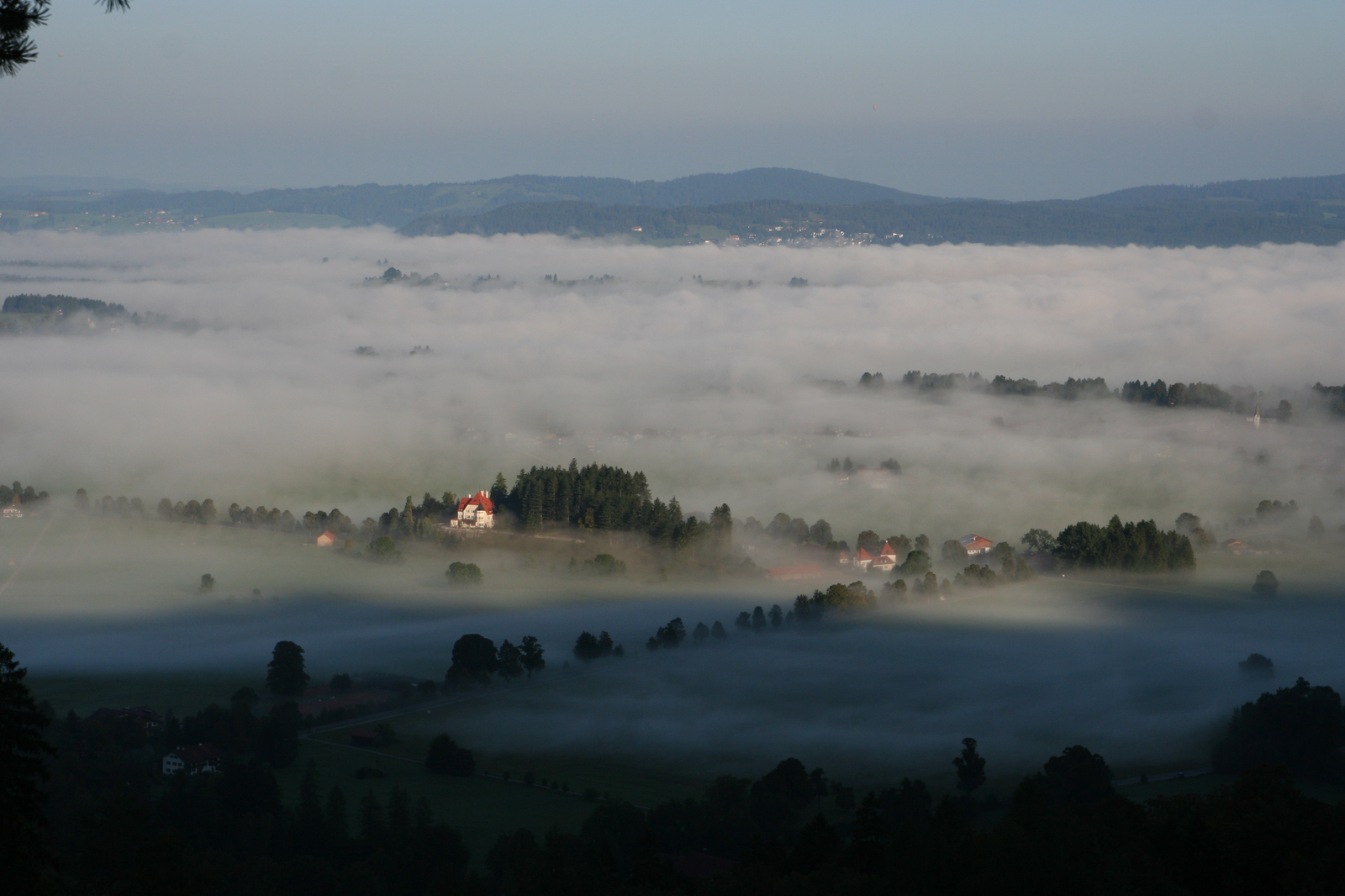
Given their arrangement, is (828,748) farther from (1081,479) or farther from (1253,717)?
(1081,479)

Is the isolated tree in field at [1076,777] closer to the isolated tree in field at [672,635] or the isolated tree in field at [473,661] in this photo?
the isolated tree in field at [672,635]

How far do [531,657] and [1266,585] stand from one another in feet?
87.4

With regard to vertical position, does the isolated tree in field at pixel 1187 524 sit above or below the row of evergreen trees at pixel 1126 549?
above

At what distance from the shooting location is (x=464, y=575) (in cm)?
4997

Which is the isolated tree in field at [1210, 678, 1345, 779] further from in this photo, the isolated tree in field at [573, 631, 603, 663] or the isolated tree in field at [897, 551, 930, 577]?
the isolated tree in field at [897, 551, 930, 577]

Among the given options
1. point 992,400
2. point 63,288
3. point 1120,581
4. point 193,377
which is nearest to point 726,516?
point 1120,581

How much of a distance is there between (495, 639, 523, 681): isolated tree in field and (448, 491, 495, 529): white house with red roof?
20.6m

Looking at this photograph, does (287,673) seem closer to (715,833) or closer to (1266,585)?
(715,833)

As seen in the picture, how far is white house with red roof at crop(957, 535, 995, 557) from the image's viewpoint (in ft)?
181

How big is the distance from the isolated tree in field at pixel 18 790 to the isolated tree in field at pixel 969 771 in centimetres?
1918

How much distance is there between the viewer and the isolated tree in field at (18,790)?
1379 cm

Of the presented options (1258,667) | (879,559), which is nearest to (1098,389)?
(879,559)

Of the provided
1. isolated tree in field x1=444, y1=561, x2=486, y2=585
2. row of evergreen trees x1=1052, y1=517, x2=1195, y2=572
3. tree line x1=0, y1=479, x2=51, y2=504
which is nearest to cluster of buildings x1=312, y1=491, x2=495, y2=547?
isolated tree in field x1=444, y1=561, x2=486, y2=585

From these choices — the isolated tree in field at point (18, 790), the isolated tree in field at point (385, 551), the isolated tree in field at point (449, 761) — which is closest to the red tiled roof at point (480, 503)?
the isolated tree in field at point (385, 551)
